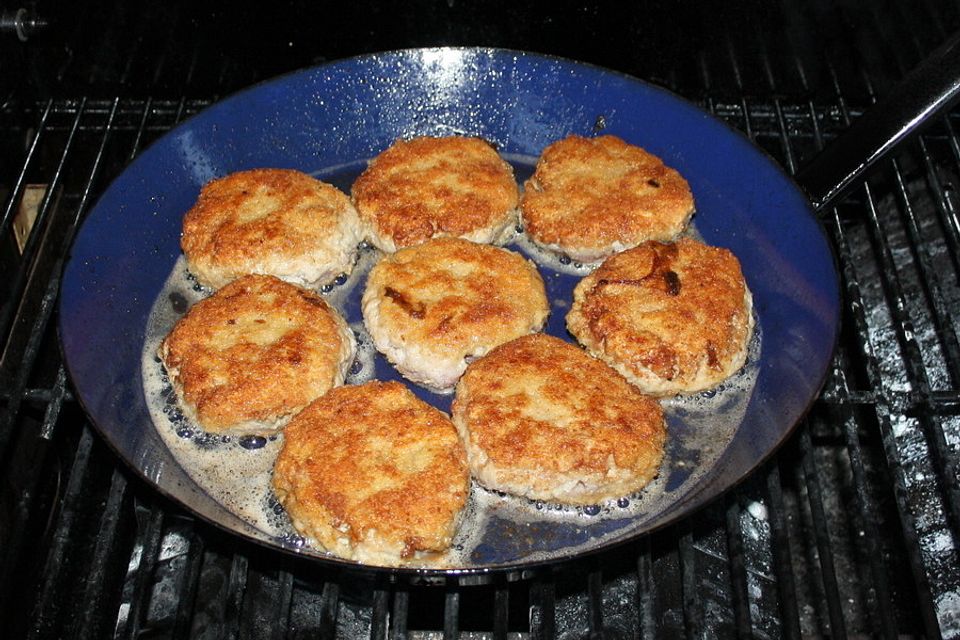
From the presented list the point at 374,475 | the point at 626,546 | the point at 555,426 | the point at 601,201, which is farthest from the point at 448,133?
the point at 626,546

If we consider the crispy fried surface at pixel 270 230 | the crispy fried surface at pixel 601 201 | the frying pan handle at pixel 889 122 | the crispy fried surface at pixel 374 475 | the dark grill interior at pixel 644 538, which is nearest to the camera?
the crispy fried surface at pixel 374 475

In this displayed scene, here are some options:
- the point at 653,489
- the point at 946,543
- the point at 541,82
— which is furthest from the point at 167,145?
the point at 946,543

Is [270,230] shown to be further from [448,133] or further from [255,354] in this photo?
[448,133]

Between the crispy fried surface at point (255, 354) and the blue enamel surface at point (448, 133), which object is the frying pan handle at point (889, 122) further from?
the crispy fried surface at point (255, 354)

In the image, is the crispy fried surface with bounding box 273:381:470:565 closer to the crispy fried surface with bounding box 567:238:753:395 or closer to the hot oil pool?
the hot oil pool

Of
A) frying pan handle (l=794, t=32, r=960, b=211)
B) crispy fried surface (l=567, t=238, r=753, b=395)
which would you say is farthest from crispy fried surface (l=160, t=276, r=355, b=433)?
frying pan handle (l=794, t=32, r=960, b=211)

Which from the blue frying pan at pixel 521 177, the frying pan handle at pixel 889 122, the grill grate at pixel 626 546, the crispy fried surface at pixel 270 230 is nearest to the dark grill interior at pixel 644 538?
the grill grate at pixel 626 546
